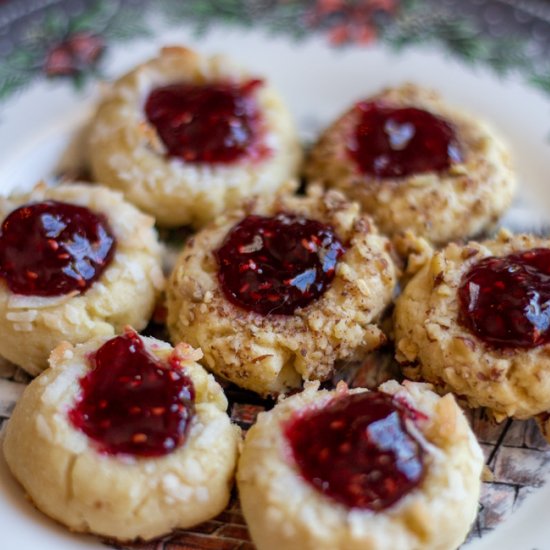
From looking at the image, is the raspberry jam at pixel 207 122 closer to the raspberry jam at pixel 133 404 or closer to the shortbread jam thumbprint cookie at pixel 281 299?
the shortbread jam thumbprint cookie at pixel 281 299

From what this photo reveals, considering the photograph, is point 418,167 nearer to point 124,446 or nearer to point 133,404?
point 133,404

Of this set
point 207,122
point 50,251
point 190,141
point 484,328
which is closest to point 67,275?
point 50,251

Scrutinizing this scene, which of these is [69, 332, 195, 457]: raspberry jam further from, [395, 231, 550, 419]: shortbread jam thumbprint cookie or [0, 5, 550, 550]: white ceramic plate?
[0, 5, 550, 550]: white ceramic plate

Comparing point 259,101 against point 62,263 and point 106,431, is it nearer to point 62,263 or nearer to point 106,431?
point 62,263

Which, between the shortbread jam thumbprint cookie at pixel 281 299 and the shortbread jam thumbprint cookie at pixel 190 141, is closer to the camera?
the shortbread jam thumbprint cookie at pixel 281 299

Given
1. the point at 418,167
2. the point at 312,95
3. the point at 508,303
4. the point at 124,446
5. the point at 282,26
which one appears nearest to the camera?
the point at 124,446

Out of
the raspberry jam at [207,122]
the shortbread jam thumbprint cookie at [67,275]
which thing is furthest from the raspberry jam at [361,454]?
the raspberry jam at [207,122]

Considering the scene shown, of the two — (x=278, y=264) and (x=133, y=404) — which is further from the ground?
(x=278, y=264)

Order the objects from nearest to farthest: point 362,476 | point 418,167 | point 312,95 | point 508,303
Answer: point 362,476 < point 508,303 < point 418,167 < point 312,95
